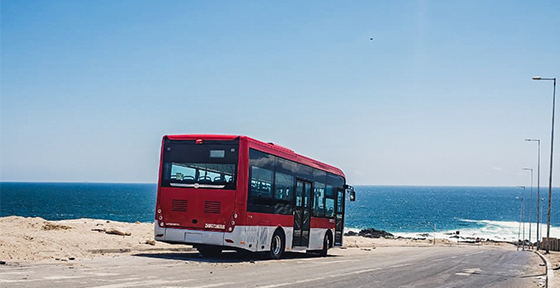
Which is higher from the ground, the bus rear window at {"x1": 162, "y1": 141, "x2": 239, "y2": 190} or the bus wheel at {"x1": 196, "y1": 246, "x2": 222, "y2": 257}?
the bus rear window at {"x1": 162, "y1": 141, "x2": 239, "y2": 190}

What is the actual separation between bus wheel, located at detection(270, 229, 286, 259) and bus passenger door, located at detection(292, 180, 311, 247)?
1.04 metres

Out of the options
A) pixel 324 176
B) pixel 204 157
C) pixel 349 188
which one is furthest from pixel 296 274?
pixel 349 188

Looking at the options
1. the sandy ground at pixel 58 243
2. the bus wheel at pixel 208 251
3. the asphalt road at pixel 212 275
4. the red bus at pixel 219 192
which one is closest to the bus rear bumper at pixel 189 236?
the red bus at pixel 219 192

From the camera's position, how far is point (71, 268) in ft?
47.0

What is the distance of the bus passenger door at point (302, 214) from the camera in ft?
74.8

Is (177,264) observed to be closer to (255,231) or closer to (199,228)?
(199,228)

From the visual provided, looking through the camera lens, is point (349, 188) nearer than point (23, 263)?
No

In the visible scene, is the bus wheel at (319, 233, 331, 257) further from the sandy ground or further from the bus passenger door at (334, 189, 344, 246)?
the sandy ground

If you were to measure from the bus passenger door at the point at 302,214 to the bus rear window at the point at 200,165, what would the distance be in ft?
14.6

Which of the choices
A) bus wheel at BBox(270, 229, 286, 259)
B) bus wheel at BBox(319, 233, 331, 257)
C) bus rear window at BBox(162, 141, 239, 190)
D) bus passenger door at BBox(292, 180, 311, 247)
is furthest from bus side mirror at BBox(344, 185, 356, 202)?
bus rear window at BBox(162, 141, 239, 190)

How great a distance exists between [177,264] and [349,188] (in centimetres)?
1337

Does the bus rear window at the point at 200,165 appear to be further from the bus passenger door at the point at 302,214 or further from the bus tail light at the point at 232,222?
the bus passenger door at the point at 302,214

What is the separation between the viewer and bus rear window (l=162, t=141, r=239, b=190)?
18.8m

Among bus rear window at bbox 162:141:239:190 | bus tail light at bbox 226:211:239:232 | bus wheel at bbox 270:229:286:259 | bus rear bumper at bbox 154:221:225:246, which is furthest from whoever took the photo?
bus wheel at bbox 270:229:286:259
